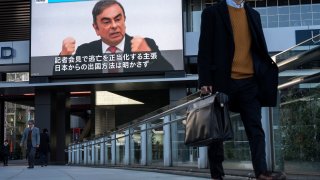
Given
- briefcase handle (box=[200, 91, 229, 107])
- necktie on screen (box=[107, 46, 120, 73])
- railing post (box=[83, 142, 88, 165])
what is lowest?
railing post (box=[83, 142, 88, 165])

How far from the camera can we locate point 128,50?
84.0 feet

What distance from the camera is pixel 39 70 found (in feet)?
85.5

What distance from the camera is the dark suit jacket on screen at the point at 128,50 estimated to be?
2498 centimetres

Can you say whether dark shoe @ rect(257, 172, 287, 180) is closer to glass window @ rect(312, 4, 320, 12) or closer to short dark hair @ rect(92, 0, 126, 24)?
short dark hair @ rect(92, 0, 126, 24)

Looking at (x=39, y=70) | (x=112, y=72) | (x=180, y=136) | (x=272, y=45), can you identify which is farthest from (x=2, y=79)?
(x=180, y=136)

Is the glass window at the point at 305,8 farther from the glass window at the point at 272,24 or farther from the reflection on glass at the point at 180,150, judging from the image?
the reflection on glass at the point at 180,150

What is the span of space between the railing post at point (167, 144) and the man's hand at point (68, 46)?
670 inches

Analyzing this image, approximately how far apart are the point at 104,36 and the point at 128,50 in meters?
1.50

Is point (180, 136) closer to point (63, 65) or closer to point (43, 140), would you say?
point (43, 140)

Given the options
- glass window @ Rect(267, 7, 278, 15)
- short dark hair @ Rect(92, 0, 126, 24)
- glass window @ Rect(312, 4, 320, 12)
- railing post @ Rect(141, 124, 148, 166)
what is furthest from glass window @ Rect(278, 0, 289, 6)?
railing post @ Rect(141, 124, 148, 166)

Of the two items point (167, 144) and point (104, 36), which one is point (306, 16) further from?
point (167, 144)

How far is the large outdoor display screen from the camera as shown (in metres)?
25.1

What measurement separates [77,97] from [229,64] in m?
37.4

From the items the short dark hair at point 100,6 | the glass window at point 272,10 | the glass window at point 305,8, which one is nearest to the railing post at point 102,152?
the short dark hair at point 100,6
